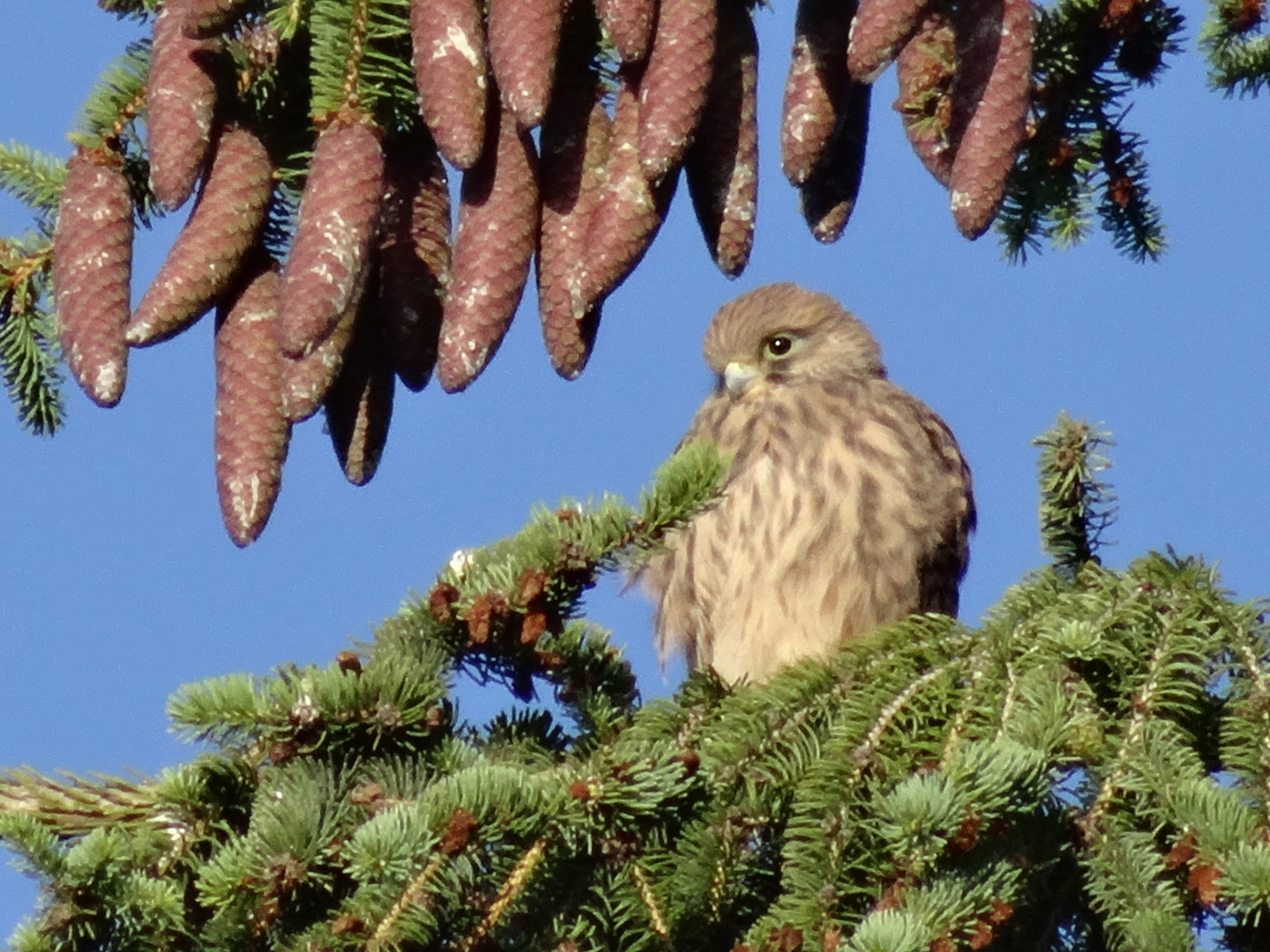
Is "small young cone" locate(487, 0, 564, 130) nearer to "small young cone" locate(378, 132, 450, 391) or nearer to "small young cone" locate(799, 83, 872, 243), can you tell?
"small young cone" locate(378, 132, 450, 391)

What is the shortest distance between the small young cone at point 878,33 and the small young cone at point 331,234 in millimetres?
652

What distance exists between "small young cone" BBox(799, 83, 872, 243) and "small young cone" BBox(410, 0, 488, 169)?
A: 695 mm

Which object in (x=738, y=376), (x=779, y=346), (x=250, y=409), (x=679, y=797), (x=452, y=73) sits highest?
(x=779, y=346)

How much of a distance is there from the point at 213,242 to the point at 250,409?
10.0 inches

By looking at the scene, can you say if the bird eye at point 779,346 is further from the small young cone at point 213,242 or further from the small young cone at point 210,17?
the small young cone at point 210,17

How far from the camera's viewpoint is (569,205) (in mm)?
2650

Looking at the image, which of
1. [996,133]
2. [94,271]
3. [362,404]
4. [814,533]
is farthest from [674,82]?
[814,533]

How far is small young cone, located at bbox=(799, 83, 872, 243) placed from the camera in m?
3.01

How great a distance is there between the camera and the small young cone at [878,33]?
241 centimetres

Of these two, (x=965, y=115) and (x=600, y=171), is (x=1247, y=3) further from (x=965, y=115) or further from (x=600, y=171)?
(x=600, y=171)

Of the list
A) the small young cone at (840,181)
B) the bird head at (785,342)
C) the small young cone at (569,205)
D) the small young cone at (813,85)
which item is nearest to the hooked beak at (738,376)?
the bird head at (785,342)

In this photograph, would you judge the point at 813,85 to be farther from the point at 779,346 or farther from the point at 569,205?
the point at 779,346

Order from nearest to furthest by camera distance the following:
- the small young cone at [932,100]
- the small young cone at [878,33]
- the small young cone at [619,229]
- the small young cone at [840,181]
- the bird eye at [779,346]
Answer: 1. the small young cone at [878,33]
2. the small young cone at [619,229]
3. the small young cone at [932,100]
4. the small young cone at [840,181]
5. the bird eye at [779,346]

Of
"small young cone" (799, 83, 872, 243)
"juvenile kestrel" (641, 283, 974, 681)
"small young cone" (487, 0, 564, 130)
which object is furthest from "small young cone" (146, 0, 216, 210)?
"juvenile kestrel" (641, 283, 974, 681)
